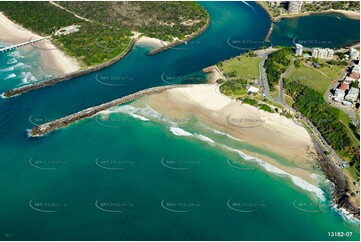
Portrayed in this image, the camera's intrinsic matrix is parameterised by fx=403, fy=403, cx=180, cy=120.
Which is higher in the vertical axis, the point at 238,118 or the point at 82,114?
the point at 238,118

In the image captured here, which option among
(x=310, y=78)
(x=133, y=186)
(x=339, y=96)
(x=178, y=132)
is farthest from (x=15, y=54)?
(x=339, y=96)

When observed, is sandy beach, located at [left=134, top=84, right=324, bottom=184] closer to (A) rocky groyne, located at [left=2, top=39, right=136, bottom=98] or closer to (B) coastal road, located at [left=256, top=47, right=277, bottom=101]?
(B) coastal road, located at [left=256, top=47, right=277, bottom=101]

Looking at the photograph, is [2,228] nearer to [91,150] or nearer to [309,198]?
[91,150]

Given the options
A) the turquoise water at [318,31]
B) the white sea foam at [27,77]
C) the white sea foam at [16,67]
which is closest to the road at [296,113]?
the turquoise water at [318,31]

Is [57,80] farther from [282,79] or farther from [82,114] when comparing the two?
[282,79]

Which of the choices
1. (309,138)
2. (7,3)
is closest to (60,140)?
(309,138)

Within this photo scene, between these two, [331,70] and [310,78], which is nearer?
[310,78]

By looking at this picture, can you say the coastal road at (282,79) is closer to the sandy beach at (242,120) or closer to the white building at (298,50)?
the white building at (298,50)
